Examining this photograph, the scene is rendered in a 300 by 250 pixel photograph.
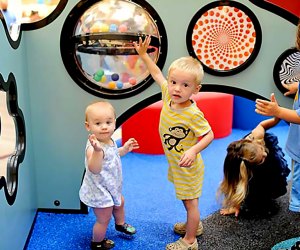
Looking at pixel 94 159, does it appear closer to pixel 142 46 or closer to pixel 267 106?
pixel 142 46

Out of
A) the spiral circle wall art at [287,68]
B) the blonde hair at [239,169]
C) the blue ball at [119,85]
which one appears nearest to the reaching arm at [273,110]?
the spiral circle wall art at [287,68]

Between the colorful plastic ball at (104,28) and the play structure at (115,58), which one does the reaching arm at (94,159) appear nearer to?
the play structure at (115,58)

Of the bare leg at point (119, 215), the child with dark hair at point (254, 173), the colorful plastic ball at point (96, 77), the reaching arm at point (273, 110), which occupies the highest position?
the colorful plastic ball at point (96, 77)

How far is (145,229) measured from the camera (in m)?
1.64

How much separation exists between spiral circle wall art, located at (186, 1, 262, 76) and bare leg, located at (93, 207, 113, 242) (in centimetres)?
61

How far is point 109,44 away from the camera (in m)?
1.54

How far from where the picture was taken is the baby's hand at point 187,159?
1.32 metres

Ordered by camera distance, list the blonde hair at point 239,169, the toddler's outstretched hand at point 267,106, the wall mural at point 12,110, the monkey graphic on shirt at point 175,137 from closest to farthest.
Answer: the toddler's outstretched hand at point 267,106, the wall mural at point 12,110, the monkey graphic on shirt at point 175,137, the blonde hair at point 239,169

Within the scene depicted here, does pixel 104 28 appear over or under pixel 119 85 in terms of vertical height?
over

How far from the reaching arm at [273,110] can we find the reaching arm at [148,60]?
15.9 inches

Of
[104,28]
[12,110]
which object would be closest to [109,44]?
[104,28]

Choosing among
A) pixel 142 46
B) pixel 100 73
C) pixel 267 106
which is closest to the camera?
pixel 267 106

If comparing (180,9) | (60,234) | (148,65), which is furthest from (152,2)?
(60,234)

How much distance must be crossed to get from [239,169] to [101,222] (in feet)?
1.88
